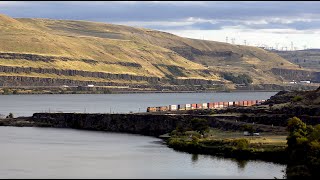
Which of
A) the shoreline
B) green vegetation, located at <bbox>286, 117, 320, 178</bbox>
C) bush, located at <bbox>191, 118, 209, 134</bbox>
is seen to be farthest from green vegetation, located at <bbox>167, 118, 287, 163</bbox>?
the shoreline

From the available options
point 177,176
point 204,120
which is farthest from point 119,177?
point 204,120

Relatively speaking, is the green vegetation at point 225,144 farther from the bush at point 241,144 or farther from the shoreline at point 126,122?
the shoreline at point 126,122

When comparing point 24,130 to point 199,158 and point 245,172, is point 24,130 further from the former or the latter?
point 245,172

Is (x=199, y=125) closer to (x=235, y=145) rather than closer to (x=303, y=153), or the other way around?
(x=235, y=145)

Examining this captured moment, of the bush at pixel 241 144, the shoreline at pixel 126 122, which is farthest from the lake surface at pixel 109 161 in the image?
the shoreline at pixel 126 122

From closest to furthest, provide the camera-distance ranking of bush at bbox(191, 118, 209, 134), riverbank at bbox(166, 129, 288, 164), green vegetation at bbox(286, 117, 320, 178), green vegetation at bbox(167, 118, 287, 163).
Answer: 1. green vegetation at bbox(286, 117, 320, 178)
2. riverbank at bbox(166, 129, 288, 164)
3. green vegetation at bbox(167, 118, 287, 163)
4. bush at bbox(191, 118, 209, 134)

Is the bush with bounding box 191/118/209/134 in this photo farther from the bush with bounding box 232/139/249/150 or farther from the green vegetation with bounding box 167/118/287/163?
the bush with bounding box 232/139/249/150

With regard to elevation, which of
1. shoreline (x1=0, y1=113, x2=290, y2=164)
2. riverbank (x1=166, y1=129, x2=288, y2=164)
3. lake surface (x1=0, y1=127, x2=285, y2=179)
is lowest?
lake surface (x1=0, y1=127, x2=285, y2=179)
